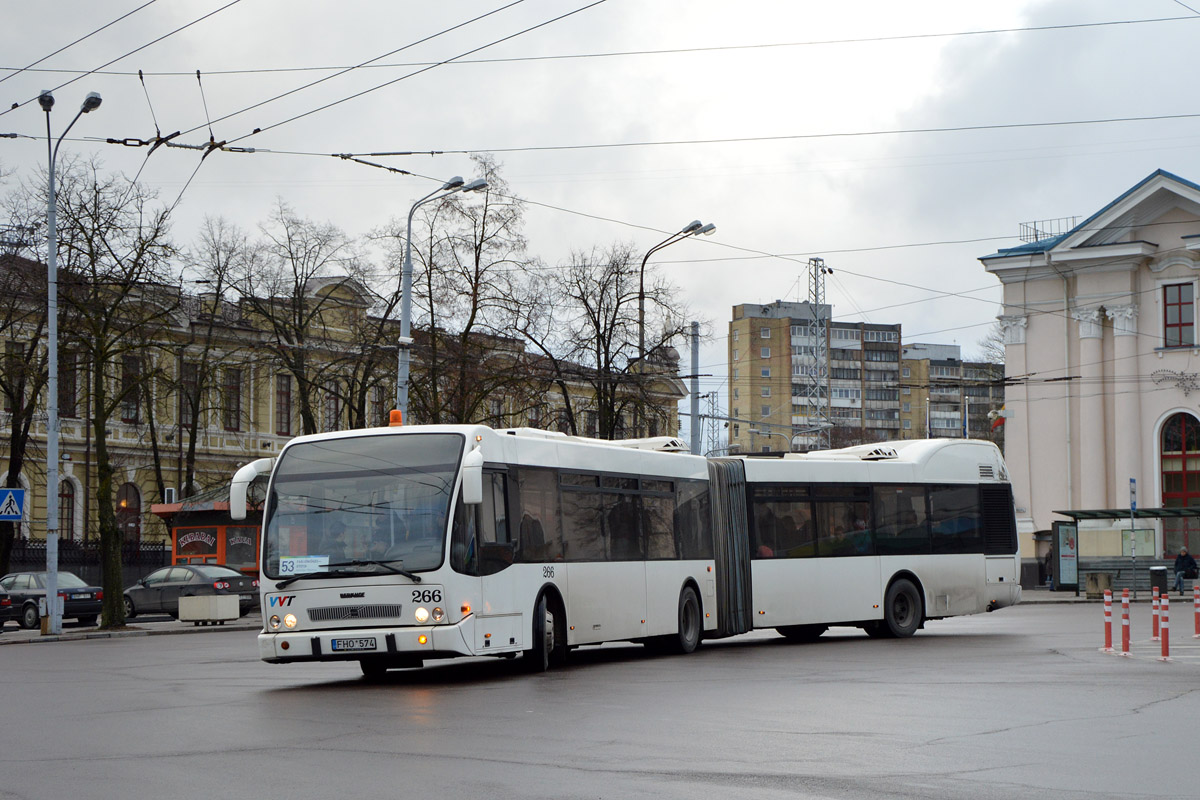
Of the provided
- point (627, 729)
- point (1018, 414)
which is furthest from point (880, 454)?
point (1018, 414)

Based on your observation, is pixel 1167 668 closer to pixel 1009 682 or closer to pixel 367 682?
pixel 1009 682

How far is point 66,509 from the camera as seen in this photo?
5619 centimetres

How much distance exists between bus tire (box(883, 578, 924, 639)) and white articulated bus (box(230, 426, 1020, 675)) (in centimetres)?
3

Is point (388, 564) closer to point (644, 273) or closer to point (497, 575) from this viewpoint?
point (497, 575)

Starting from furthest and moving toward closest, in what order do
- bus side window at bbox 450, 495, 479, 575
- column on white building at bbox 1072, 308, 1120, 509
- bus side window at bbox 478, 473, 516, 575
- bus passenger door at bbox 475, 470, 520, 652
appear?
column on white building at bbox 1072, 308, 1120, 509, bus side window at bbox 478, 473, 516, 575, bus passenger door at bbox 475, 470, 520, 652, bus side window at bbox 450, 495, 479, 575

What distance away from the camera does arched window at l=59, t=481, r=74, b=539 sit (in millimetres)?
55531

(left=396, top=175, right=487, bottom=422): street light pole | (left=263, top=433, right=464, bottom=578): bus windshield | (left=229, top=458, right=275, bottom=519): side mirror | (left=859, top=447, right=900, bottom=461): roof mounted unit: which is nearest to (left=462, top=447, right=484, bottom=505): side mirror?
(left=263, top=433, right=464, bottom=578): bus windshield

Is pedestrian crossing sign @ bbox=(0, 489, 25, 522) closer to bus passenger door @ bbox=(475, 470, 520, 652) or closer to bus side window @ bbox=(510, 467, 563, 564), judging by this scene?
bus side window @ bbox=(510, 467, 563, 564)

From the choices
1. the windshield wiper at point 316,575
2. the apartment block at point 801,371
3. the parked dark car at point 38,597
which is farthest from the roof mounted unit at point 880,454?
the apartment block at point 801,371

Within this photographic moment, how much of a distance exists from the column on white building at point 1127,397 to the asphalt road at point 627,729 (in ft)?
114

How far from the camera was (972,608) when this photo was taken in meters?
24.5

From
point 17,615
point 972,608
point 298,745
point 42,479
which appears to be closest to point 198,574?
point 17,615

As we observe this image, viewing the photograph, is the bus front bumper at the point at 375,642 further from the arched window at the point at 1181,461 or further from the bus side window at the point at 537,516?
the arched window at the point at 1181,461

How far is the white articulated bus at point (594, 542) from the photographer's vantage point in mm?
15820
